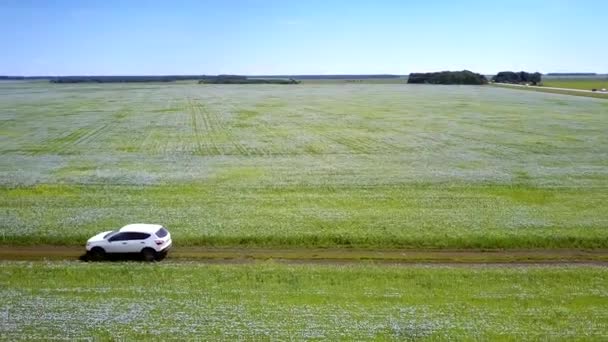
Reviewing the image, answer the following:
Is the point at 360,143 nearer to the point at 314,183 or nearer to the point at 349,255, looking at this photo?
the point at 314,183

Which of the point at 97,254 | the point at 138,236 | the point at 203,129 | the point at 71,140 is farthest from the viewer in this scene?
the point at 203,129

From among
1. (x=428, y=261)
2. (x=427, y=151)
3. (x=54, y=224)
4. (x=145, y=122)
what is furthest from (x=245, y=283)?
(x=145, y=122)

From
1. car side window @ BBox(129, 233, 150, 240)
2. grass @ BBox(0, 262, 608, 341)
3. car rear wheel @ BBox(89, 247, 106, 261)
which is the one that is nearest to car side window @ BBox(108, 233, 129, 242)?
car side window @ BBox(129, 233, 150, 240)

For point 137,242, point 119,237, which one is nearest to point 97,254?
point 119,237

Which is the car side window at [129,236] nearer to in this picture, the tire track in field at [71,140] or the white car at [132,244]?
the white car at [132,244]

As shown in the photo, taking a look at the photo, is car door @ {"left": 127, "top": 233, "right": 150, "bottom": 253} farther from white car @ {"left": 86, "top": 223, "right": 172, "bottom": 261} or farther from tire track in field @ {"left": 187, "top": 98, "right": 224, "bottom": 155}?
tire track in field @ {"left": 187, "top": 98, "right": 224, "bottom": 155}

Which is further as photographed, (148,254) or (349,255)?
(349,255)
